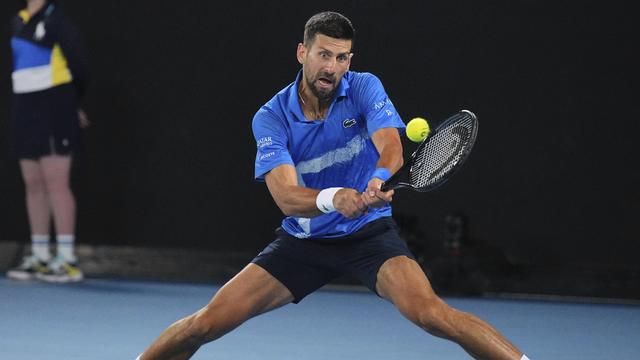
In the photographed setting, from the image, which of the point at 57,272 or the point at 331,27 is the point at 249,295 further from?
the point at 57,272

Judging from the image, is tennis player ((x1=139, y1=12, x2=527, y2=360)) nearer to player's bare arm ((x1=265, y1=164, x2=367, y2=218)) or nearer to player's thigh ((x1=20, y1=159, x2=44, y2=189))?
player's bare arm ((x1=265, y1=164, x2=367, y2=218))

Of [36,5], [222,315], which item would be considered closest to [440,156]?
[222,315]

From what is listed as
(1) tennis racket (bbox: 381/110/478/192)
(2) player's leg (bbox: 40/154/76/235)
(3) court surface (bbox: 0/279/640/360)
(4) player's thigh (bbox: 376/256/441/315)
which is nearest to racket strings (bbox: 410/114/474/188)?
(1) tennis racket (bbox: 381/110/478/192)

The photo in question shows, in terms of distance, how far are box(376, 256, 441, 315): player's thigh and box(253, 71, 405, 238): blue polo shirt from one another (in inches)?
10.5

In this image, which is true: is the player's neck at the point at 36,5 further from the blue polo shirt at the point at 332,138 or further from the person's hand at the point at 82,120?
the blue polo shirt at the point at 332,138

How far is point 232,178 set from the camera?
28.2 feet

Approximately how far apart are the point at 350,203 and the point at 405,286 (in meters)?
0.39

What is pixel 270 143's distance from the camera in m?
4.50

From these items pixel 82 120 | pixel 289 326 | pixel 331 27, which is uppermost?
pixel 331 27

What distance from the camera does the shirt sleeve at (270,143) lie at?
4469 mm

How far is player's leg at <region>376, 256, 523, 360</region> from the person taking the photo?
161 inches

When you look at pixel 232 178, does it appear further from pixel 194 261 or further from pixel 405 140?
pixel 405 140

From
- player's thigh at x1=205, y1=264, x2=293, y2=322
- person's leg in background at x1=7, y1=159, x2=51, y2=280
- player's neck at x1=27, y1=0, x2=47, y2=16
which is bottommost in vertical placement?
person's leg in background at x1=7, y1=159, x2=51, y2=280

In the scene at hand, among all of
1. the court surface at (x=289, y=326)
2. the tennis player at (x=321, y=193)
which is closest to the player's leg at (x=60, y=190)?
the court surface at (x=289, y=326)
